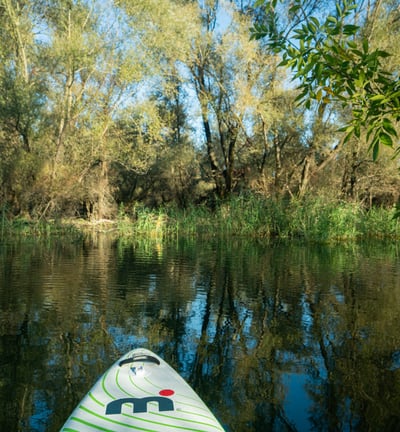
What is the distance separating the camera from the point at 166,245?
1684cm

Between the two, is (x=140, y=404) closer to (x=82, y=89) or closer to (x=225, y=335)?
(x=225, y=335)

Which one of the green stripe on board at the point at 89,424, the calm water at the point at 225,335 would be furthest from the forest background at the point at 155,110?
the green stripe on board at the point at 89,424

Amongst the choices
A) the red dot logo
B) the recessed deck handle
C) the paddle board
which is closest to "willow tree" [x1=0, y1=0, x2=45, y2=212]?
the recessed deck handle

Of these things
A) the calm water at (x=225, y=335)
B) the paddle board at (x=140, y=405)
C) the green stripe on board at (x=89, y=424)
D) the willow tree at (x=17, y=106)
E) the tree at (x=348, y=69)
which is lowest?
the calm water at (x=225, y=335)

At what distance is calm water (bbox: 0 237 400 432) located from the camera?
3.84 metres

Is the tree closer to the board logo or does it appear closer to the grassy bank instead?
the board logo

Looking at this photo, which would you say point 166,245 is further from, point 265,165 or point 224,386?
point 224,386

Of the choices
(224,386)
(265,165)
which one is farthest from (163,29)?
(224,386)

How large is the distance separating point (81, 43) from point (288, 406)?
17580 mm

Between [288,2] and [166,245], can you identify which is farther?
[288,2]

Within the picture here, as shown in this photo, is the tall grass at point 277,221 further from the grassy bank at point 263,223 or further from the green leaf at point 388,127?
the green leaf at point 388,127

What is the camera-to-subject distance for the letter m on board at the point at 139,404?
305cm

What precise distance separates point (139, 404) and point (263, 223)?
16.1 meters

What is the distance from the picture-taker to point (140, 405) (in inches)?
122
